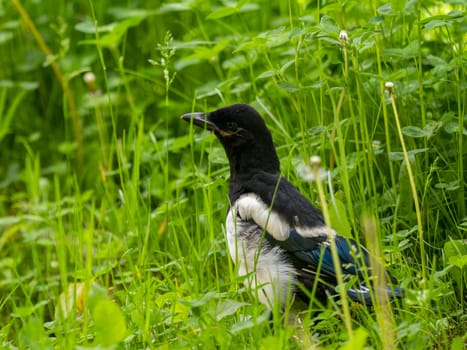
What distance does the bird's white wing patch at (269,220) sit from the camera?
10.8ft

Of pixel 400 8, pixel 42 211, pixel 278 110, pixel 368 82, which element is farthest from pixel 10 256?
pixel 400 8

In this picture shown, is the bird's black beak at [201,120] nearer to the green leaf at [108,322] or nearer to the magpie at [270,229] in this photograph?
the magpie at [270,229]

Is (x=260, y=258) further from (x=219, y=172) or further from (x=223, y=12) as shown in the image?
(x=223, y=12)

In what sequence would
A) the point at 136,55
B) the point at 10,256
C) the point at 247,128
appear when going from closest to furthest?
1. the point at 247,128
2. the point at 10,256
3. the point at 136,55

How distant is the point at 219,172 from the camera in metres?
4.07

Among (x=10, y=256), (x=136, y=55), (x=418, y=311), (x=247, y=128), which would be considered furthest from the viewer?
(x=136, y=55)

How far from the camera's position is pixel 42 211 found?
4816 mm

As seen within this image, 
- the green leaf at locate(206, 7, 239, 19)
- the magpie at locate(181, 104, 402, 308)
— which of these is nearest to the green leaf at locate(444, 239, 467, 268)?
the magpie at locate(181, 104, 402, 308)

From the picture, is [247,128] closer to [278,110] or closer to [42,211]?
[278,110]

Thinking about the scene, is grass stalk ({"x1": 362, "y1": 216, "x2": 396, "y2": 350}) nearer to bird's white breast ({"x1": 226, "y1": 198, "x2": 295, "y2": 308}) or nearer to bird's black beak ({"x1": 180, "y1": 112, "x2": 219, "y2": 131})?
bird's white breast ({"x1": 226, "y1": 198, "x2": 295, "y2": 308})

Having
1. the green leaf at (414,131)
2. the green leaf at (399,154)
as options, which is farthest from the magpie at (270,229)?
the green leaf at (414,131)

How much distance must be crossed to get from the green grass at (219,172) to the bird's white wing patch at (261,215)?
0.12 metres

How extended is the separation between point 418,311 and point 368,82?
1233mm

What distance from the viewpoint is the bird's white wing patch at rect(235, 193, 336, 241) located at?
10.8 feet
